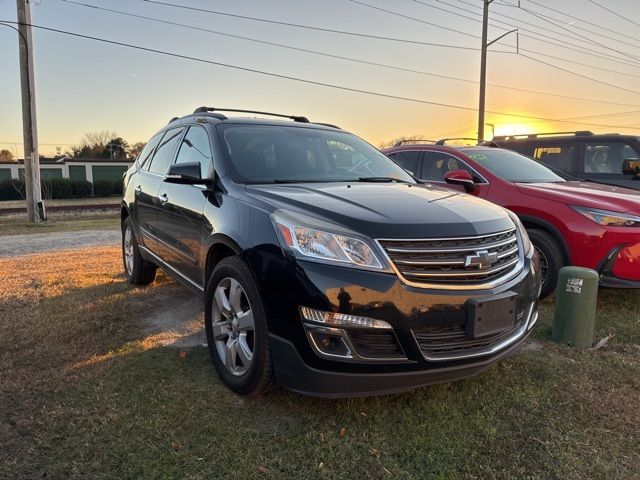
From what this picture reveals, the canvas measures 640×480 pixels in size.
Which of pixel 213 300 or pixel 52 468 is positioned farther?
pixel 213 300

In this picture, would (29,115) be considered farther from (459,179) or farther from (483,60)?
(483,60)

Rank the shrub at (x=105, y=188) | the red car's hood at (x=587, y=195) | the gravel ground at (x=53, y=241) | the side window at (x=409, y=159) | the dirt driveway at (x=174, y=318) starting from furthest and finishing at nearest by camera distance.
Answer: the shrub at (x=105, y=188) → the gravel ground at (x=53, y=241) → the side window at (x=409, y=159) → the red car's hood at (x=587, y=195) → the dirt driveway at (x=174, y=318)

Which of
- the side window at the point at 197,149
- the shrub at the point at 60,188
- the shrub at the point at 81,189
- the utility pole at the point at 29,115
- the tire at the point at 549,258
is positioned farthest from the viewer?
the shrub at the point at 81,189

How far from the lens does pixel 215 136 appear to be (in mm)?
3850

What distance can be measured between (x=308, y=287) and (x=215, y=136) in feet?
6.15

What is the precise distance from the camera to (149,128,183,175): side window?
4.79m

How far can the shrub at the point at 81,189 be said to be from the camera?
38.7 meters

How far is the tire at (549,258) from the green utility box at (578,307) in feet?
3.11

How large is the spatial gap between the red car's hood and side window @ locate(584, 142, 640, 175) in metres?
3.06

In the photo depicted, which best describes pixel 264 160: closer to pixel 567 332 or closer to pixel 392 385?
pixel 392 385

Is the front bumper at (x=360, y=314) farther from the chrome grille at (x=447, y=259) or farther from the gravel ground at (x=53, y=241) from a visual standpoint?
the gravel ground at (x=53, y=241)

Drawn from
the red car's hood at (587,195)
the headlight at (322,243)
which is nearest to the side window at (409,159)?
the red car's hood at (587,195)

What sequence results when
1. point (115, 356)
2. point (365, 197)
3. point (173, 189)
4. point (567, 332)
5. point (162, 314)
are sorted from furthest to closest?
point (162, 314), point (173, 189), point (567, 332), point (115, 356), point (365, 197)

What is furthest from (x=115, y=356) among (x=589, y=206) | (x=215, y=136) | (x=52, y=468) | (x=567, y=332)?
(x=589, y=206)
